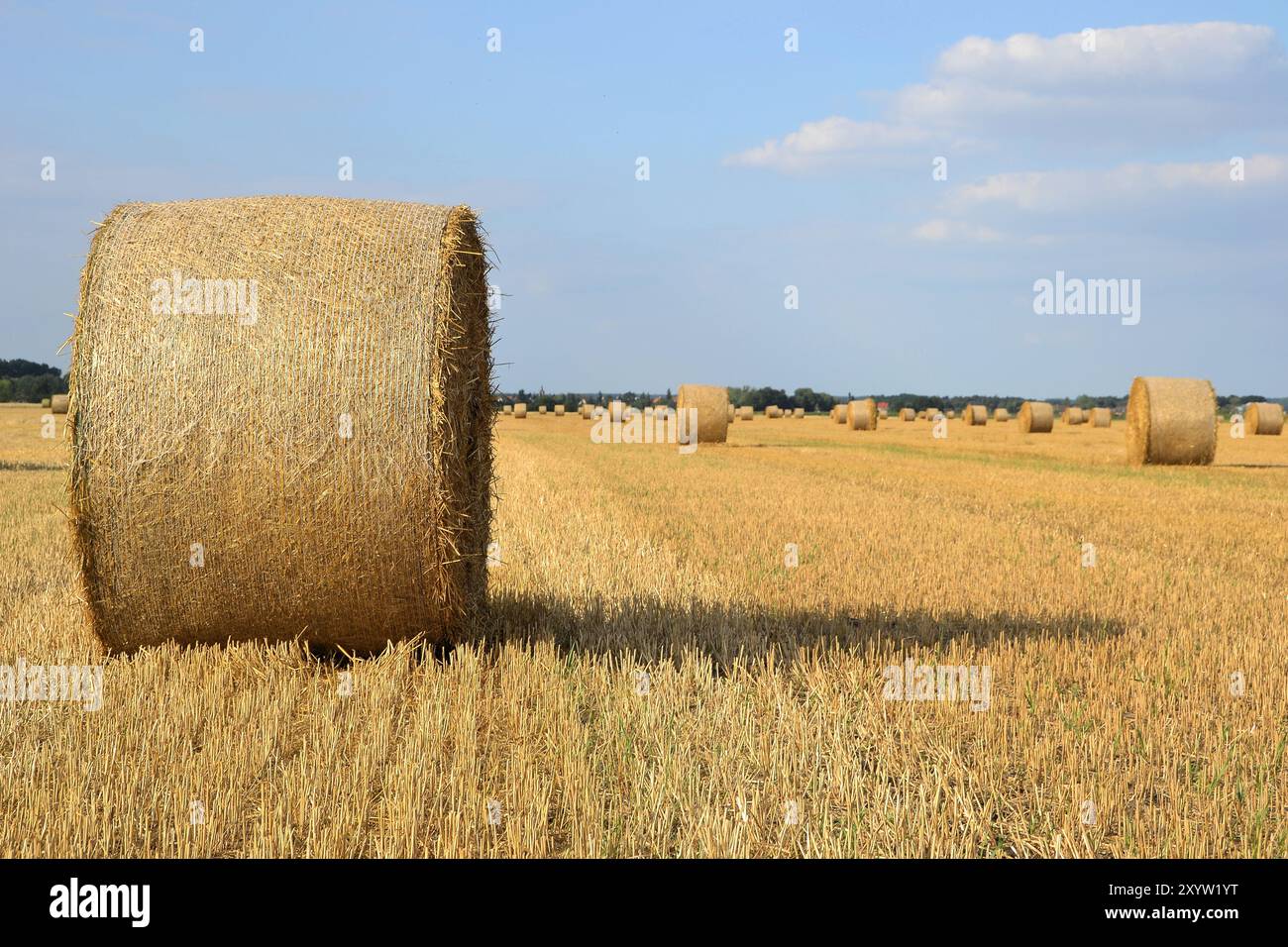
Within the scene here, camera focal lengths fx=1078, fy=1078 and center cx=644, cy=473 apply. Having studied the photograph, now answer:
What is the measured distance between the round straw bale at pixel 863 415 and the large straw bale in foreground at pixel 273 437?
1555 inches

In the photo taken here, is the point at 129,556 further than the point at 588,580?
No

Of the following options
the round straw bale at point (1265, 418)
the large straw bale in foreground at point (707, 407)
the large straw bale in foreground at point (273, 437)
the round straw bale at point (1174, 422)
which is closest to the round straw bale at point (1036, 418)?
the round straw bale at point (1265, 418)

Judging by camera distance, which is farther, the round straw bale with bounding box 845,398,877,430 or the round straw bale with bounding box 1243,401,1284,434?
the round straw bale with bounding box 845,398,877,430

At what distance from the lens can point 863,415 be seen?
145 feet

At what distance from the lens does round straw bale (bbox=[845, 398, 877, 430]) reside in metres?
44.1

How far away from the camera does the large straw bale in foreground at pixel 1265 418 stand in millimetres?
36875

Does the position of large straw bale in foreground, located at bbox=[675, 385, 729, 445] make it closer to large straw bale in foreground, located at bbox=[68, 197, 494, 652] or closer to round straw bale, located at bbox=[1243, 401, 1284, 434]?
round straw bale, located at bbox=[1243, 401, 1284, 434]

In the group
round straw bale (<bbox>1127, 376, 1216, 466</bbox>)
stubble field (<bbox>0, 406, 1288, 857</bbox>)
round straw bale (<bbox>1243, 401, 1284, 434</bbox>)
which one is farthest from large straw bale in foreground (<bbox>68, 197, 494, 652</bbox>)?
round straw bale (<bbox>1243, 401, 1284, 434</bbox>)

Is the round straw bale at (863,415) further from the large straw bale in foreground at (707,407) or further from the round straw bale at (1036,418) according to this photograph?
the large straw bale in foreground at (707,407)

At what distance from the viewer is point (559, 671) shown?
18.8 ft

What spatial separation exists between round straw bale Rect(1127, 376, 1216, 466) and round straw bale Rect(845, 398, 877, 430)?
852 inches
